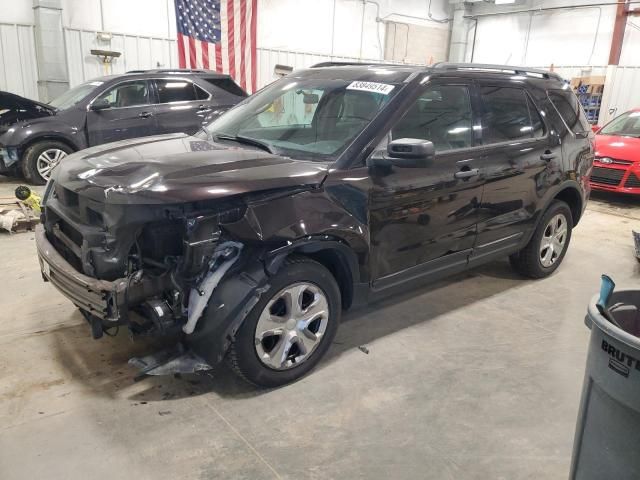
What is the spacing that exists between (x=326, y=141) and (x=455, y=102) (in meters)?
1.02

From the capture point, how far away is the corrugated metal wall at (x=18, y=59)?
9805 mm

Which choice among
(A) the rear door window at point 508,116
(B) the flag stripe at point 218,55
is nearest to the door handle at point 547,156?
(A) the rear door window at point 508,116

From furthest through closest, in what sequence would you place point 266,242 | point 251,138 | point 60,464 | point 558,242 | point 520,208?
point 558,242
point 520,208
point 251,138
point 266,242
point 60,464

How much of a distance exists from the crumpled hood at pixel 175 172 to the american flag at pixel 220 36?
911 cm

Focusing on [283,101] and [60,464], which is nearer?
[60,464]

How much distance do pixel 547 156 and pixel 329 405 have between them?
108 inches

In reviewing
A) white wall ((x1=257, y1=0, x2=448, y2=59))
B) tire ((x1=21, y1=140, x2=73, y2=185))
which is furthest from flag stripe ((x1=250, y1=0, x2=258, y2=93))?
tire ((x1=21, y1=140, x2=73, y2=185))

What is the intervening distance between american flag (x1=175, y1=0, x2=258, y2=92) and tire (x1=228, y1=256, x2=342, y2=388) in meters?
9.89

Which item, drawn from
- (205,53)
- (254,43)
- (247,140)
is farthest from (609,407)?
(254,43)

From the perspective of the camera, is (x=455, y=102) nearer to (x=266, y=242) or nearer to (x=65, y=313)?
(x=266, y=242)

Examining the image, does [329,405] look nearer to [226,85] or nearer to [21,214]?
[21,214]

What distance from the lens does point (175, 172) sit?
251cm

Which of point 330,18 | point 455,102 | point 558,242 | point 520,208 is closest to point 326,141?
point 455,102

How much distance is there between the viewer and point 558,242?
15.5ft
